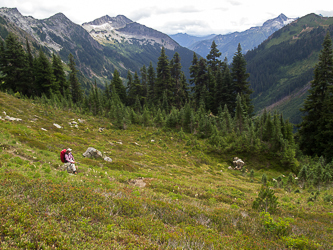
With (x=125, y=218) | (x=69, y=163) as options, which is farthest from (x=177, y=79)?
(x=125, y=218)

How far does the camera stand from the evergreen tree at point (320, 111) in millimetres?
29859

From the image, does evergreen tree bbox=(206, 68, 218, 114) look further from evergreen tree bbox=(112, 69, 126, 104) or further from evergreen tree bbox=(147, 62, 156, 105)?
evergreen tree bbox=(112, 69, 126, 104)

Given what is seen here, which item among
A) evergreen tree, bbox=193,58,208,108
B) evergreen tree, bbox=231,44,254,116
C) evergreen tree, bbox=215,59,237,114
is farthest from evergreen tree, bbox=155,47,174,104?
evergreen tree, bbox=231,44,254,116

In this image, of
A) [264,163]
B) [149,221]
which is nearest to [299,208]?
[149,221]

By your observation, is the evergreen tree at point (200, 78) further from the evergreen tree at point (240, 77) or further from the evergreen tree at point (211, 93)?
the evergreen tree at point (240, 77)

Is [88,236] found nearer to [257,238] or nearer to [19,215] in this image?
[19,215]

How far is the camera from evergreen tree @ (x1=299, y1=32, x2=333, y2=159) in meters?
29.9

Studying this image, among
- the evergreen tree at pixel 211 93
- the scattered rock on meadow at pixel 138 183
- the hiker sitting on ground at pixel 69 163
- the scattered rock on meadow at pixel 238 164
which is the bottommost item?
the scattered rock on meadow at pixel 238 164

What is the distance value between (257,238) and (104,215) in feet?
19.0

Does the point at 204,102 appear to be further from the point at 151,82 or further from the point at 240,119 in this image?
the point at 151,82

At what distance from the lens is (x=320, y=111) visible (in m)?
32.1

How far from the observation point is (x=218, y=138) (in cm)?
2898

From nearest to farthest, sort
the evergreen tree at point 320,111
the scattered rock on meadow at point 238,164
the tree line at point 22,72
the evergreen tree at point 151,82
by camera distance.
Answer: the scattered rock on meadow at point 238,164 → the evergreen tree at point 320,111 → the tree line at point 22,72 → the evergreen tree at point 151,82

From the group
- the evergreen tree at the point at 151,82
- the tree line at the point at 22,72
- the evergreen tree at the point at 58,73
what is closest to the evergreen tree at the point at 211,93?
the evergreen tree at the point at 151,82
